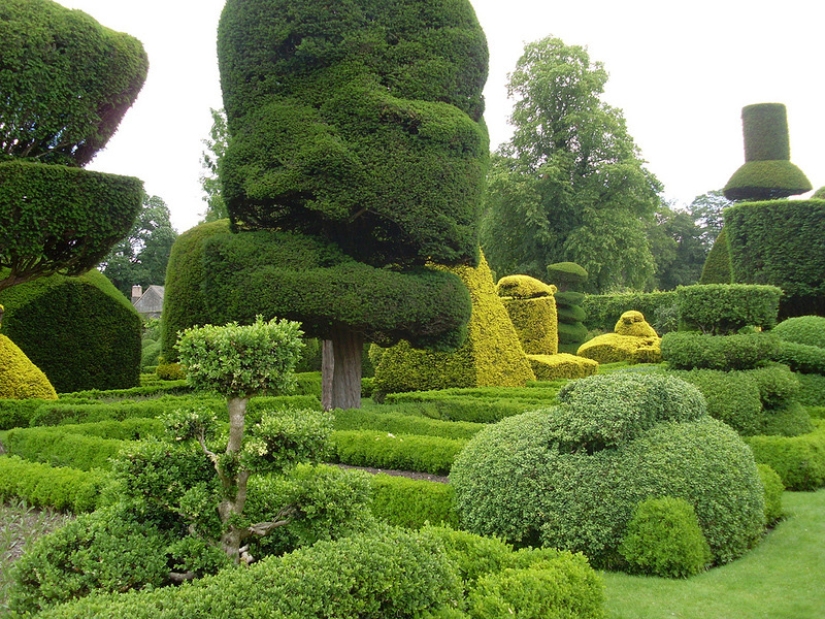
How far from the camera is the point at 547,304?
2112cm

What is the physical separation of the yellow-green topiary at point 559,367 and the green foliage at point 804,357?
22.4ft

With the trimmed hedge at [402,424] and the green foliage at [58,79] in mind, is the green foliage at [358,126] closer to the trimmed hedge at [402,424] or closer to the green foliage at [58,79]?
the green foliage at [58,79]

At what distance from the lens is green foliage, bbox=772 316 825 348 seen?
44.3 feet

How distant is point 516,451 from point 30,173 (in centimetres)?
946

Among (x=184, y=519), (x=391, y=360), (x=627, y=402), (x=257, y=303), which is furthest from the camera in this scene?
(x=391, y=360)

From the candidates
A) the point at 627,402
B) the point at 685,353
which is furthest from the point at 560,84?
A: the point at 627,402

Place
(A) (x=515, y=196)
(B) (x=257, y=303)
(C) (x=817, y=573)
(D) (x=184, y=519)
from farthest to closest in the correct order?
(A) (x=515, y=196), (B) (x=257, y=303), (C) (x=817, y=573), (D) (x=184, y=519)

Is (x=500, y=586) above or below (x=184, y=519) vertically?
below

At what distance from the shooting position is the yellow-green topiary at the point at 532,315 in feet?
68.3

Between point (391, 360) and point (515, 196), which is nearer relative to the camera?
point (391, 360)

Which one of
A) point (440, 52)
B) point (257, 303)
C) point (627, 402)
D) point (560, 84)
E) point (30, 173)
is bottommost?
point (627, 402)

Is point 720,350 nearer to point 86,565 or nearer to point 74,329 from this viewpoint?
point 86,565

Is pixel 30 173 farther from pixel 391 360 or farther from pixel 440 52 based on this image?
pixel 391 360

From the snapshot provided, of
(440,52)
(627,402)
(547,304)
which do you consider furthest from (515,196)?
(627,402)
